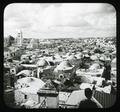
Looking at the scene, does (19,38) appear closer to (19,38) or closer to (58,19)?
(19,38)

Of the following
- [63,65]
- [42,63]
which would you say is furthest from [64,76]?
[42,63]

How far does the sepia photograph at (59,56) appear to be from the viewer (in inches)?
59.6

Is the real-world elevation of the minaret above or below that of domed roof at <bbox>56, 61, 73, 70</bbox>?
above

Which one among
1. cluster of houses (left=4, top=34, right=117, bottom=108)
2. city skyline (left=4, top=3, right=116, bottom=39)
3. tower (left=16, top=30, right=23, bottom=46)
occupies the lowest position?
cluster of houses (left=4, top=34, right=117, bottom=108)

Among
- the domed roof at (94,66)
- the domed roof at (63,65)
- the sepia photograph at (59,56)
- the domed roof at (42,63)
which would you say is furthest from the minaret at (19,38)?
the domed roof at (94,66)

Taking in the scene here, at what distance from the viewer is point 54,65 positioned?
1575 mm

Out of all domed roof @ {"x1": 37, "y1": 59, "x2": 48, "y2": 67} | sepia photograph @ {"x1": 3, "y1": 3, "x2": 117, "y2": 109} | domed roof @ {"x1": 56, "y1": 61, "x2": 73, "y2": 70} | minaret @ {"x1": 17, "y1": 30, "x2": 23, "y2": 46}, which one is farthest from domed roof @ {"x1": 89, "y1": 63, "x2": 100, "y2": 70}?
minaret @ {"x1": 17, "y1": 30, "x2": 23, "y2": 46}

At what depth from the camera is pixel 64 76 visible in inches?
61.5

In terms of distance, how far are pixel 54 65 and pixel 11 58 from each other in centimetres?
36

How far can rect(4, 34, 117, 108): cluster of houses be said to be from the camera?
4.98 feet

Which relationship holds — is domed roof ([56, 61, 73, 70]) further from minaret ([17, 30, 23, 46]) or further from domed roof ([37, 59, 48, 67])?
minaret ([17, 30, 23, 46])

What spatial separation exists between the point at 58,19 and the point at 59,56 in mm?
308

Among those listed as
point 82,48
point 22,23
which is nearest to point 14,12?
point 22,23

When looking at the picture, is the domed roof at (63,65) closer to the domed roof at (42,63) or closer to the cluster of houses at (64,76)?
the cluster of houses at (64,76)
